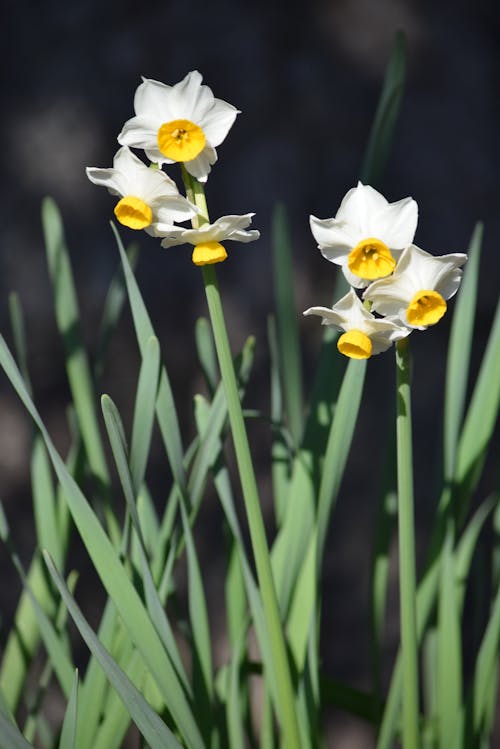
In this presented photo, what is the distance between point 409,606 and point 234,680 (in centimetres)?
20

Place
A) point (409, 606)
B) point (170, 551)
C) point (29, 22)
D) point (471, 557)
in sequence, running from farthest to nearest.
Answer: point (29, 22), point (471, 557), point (170, 551), point (409, 606)

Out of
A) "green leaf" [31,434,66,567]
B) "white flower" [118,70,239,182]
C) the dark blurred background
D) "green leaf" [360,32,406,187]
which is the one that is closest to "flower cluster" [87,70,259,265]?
"white flower" [118,70,239,182]

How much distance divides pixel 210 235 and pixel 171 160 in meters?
0.04

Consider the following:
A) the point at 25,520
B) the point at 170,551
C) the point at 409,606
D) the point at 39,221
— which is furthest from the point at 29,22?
the point at 409,606

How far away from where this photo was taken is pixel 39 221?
1115 millimetres

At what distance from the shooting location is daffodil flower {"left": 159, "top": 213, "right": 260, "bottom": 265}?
0.43 m

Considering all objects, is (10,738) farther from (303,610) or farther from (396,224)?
(396,224)

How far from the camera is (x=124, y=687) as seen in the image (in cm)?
49

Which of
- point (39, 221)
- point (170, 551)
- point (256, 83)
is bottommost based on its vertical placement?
point (170, 551)

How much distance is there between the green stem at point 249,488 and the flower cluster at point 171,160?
0.01 meters

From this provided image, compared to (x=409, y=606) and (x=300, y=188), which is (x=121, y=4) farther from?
(x=409, y=606)

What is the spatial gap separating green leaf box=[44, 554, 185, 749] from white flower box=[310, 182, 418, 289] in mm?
225

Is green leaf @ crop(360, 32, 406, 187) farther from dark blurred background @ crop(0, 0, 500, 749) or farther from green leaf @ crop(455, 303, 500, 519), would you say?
dark blurred background @ crop(0, 0, 500, 749)

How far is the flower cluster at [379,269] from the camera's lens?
0.43 meters
